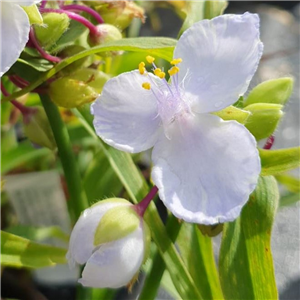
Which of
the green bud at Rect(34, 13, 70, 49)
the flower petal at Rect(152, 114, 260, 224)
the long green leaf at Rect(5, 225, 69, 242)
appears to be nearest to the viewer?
the flower petal at Rect(152, 114, 260, 224)

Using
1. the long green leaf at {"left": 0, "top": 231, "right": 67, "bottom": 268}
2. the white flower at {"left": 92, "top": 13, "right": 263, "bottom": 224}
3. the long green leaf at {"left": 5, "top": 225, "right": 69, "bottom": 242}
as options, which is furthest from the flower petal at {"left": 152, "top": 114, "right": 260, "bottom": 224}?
the long green leaf at {"left": 5, "top": 225, "right": 69, "bottom": 242}

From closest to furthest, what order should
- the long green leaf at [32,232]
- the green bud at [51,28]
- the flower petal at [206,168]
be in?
the flower petal at [206,168]
the green bud at [51,28]
the long green leaf at [32,232]

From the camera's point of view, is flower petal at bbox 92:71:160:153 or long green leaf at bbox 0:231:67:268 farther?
long green leaf at bbox 0:231:67:268

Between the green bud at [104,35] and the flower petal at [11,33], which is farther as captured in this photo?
the green bud at [104,35]

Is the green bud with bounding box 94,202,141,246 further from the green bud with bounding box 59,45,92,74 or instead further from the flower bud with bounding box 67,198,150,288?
the green bud with bounding box 59,45,92,74

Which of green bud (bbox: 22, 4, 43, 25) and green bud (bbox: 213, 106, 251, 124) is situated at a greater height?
green bud (bbox: 22, 4, 43, 25)

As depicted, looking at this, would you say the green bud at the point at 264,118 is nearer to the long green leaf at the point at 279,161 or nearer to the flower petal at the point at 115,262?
the long green leaf at the point at 279,161

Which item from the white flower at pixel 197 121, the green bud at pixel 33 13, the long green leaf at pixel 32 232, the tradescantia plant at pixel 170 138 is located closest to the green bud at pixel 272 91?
the tradescantia plant at pixel 170 138
